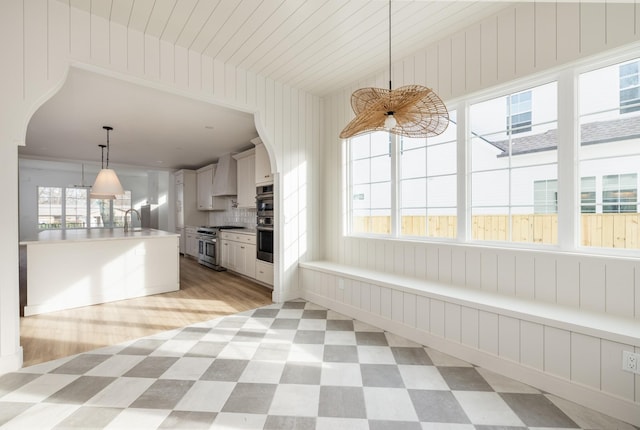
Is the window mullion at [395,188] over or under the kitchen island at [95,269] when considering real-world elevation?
over

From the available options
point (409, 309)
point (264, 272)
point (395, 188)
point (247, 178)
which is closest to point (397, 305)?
point (409, 309)

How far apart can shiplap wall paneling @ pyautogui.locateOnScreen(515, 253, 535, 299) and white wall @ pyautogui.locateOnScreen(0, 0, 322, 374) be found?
2.44 metres

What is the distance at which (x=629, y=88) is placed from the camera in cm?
203

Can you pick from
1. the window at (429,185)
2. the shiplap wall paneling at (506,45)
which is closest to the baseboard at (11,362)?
the window at (429,185)

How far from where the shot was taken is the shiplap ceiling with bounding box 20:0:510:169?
7.81 feet

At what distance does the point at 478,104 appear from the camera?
2.79m

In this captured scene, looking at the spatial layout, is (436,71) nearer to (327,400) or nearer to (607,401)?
(607,401)

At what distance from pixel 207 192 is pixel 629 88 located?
745 cm

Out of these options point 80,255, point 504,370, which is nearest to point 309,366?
point 504,370

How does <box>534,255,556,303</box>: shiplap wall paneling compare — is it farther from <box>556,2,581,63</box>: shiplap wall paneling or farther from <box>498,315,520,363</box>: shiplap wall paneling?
<box>556,2,581,63</box>: shiplap wall paneling

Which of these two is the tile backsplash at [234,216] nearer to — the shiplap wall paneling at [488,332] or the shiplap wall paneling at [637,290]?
the shiplap wall paneling at [488,332]

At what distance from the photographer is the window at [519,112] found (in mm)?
2477

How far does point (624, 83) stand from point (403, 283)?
7.23ft

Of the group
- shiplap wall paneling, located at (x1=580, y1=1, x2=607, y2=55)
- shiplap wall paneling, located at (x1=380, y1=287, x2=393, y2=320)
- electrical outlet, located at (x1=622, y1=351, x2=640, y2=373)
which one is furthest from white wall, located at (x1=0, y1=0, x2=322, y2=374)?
electrical outlet, located at (x1=622, y1=351, x2=640, y2=373)
